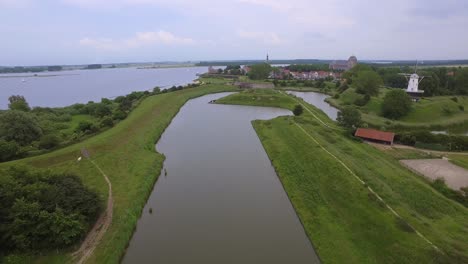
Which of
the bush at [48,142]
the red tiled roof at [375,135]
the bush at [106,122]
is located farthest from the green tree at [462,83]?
the bush at [48,142]

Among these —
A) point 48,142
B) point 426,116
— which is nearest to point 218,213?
point 48,142

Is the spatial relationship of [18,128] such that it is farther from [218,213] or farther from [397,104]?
[397,104]

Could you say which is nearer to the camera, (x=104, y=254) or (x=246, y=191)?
(x=104, y=254)

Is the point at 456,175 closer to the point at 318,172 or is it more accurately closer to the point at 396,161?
the point at 396,161

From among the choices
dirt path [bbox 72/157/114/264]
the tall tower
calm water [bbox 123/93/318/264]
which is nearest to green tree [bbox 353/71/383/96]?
the tall tower

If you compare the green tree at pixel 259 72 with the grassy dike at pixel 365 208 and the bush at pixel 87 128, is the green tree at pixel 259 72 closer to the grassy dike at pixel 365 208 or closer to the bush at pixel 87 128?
the grassy dike at pixel 365 208

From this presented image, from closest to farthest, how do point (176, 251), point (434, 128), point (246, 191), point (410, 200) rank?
point (176, 251)
point (410, 200)
point (246, 191)
point (434, 128)

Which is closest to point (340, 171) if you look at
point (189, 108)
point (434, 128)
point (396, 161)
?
point (396, 161)
